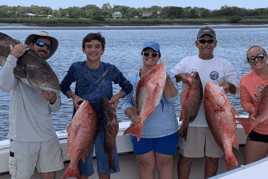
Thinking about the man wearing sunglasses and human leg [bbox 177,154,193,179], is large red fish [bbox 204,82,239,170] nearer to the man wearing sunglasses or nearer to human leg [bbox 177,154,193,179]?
the man wearing sunglasses

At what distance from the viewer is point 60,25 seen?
5747 cm

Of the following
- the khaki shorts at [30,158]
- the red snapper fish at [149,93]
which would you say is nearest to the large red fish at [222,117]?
the red snapper fish at [149,93]

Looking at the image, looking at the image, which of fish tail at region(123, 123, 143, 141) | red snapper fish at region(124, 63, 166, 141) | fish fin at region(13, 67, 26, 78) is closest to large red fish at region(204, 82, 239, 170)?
red snapper fish at region(124, 63, 166, 141)

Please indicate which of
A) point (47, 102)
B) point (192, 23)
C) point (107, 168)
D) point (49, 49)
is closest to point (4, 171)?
point (47, 102)

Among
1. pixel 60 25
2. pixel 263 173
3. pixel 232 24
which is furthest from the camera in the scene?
pixel 232 24

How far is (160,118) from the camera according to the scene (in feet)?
10.5

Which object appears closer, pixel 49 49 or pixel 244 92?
pixel 49 49

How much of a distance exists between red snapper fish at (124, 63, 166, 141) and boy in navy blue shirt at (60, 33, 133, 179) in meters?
0.19

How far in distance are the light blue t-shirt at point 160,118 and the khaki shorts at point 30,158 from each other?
0.93 m

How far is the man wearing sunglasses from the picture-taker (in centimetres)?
349

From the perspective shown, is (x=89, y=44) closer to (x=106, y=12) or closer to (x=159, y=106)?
(x=159, y=106)

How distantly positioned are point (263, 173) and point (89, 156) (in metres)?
1.73

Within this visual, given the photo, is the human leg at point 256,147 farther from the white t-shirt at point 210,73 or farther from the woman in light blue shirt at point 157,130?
the woman in light blue shirt at point 157,130

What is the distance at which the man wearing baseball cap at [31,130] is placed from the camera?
2809 mm
